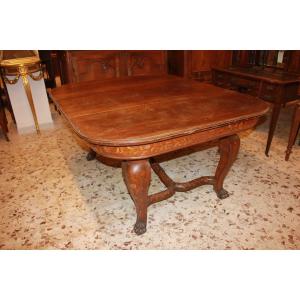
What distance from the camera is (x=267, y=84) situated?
Answer: 2.32 meters

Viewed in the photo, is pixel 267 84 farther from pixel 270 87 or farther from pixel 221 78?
pixel 221 78

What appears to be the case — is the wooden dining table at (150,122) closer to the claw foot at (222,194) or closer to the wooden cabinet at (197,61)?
the claw foot at (222,194)

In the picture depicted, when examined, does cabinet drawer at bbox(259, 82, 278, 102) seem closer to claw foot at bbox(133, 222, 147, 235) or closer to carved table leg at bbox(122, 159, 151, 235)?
carved table leg at bbox(122, 159, 151, 235)

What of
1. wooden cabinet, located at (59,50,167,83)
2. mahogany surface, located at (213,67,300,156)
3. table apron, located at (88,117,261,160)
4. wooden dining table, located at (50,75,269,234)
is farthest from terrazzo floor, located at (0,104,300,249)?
wooden cabinet, located at (59,50,167,83)

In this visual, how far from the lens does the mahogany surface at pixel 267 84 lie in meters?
2.26

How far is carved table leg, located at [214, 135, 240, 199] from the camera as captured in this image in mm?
1739

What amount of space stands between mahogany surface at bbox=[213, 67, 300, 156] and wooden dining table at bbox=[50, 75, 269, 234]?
687mm

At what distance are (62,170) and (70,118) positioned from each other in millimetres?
1105

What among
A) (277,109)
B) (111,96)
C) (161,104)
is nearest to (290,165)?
(277,109)

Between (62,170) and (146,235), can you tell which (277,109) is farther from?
(62,170)

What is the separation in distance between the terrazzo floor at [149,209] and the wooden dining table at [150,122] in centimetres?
14

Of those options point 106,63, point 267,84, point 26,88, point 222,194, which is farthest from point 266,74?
point 26,88

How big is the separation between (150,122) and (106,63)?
262 centimetres

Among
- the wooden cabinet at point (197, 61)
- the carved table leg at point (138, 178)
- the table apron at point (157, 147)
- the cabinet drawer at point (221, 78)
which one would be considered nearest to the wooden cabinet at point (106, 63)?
the wooden cabinet at point (197, 61)
